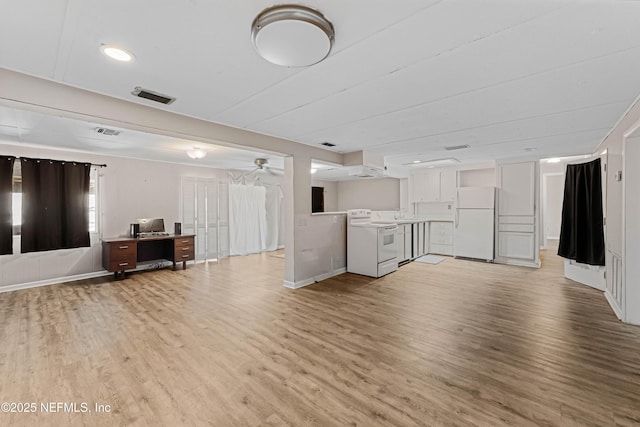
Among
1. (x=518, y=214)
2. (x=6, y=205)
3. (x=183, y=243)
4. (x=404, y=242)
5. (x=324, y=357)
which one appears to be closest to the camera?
(x=324, y=357)

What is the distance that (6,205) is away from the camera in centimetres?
425

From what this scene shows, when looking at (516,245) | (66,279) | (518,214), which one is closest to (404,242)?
(516,245)

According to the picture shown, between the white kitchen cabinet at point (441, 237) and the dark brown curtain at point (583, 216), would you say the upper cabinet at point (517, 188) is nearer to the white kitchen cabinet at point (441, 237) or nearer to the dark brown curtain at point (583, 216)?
the dark brown curtain at point (583, 216)

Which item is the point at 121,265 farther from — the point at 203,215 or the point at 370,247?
the point at 370,247

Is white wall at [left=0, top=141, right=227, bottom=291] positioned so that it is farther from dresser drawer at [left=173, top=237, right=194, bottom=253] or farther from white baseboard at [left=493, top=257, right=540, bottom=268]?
white baseboard at [left=493, top=257, right=540, bottom=268]

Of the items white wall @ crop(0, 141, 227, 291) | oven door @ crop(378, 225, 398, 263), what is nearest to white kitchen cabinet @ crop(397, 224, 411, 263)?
oven door @ crop(378, 225, 398, 263)

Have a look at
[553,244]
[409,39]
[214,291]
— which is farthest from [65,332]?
[553,244]

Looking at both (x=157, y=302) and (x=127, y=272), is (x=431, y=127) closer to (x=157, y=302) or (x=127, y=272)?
(x=157, y=302)

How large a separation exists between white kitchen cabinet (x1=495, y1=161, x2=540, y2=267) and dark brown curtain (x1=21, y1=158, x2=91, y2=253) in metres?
8.36

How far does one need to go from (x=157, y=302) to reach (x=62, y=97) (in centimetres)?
260

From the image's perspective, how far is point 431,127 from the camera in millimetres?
3529

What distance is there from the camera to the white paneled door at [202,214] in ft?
21.2

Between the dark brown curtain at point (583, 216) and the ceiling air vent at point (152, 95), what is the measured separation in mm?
5836

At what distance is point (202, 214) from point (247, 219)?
1196 mm
